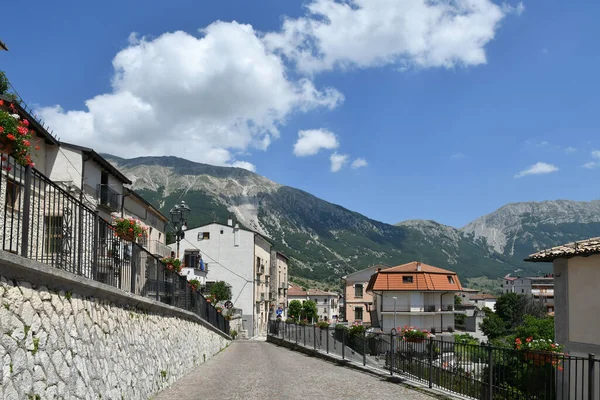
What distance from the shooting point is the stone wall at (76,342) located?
19.3 ft

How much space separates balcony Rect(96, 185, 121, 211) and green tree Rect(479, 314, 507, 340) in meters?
69.7

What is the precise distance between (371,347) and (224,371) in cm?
567

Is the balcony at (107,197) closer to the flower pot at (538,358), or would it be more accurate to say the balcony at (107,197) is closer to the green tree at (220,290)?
the green tree at (220,290)

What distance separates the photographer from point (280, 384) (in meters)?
14.8

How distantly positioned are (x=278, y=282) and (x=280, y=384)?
6662 centimetres

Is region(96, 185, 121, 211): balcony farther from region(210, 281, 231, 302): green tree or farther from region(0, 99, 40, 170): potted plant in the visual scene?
region(0, 99, 40, 170): potted plant

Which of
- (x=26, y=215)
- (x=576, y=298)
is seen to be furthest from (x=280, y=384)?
(x=26, y=215)

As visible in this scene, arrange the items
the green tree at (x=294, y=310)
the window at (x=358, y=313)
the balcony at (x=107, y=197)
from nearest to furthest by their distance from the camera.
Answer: the balcony at (x=107, y=197) → the window at (x=358, y=313) → the green tree at (x=294, y=310)

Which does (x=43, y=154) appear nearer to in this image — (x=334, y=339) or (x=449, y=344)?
(x=334, y=339)

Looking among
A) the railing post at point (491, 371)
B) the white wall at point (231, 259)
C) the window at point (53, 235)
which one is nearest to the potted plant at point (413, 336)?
the railing post at point (491, 371)

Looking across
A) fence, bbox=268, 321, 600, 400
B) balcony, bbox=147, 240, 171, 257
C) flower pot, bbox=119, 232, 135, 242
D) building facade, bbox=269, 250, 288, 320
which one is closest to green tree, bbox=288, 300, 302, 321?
building facade, bbox=269, 250, 288, 320

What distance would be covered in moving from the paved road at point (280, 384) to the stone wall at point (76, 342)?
1.17 meters

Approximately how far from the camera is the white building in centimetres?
6300

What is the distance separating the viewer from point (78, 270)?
837 centimetres
